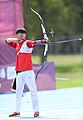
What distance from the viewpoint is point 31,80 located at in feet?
38.0

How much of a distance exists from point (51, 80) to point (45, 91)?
0.74 m

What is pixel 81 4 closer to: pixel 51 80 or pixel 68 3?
pixel 68 3

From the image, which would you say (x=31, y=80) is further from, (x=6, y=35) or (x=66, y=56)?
(x=66, y=56)

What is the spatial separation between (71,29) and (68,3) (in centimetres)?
1203

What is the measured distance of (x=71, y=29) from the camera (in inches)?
2119

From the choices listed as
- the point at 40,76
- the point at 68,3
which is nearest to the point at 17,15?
the point at 40,76

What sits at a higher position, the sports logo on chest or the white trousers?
the sports logo on chest

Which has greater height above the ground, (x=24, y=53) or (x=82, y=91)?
(x=24, y=53)

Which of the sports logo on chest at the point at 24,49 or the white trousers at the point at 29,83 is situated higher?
the sports logo on chest at the point at 24,49

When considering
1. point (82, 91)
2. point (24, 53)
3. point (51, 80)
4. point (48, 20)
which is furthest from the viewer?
point (48, 20)

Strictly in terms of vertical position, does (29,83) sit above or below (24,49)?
below

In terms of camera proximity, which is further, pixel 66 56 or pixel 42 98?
pixel 66 56

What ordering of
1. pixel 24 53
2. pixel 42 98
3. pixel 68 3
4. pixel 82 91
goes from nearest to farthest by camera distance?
1. pixel 24 53
2. pixel 42 98
3. pixel 82 91
4. pixel 68 3

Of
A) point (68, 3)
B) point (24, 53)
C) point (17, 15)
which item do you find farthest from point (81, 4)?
point (24, 53)
